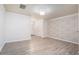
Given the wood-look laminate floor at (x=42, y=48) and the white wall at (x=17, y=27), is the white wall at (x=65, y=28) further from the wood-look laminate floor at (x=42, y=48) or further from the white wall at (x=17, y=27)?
the white wall at (x=17, y=27)

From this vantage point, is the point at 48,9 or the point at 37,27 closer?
the point at 48,9

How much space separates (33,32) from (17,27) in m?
0.31

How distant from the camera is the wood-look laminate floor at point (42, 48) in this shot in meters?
1.61

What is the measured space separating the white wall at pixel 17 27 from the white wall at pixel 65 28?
43cm

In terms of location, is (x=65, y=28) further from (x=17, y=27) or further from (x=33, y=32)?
(x=17, y=27)

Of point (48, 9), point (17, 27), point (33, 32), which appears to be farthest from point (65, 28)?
point (17, 27)

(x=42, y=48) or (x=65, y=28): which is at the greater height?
(x=65, y=28)

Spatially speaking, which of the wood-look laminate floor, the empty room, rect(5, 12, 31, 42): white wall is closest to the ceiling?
the empty room

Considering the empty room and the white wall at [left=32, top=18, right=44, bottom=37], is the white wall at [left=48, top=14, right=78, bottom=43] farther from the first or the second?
the white wall at [left=32, top=18, right=44, bottom=37]

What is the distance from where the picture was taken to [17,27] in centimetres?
167

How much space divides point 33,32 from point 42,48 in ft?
1.11

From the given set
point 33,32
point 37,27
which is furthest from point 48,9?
point 33,32

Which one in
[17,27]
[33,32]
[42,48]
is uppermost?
[17,27]

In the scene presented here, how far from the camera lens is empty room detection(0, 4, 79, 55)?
5.23 feet
